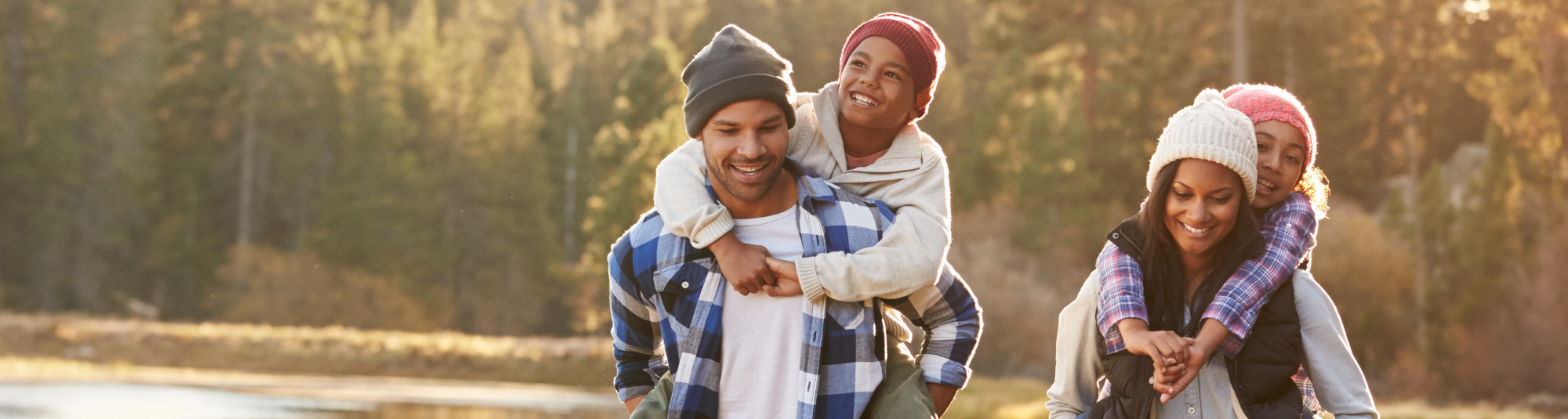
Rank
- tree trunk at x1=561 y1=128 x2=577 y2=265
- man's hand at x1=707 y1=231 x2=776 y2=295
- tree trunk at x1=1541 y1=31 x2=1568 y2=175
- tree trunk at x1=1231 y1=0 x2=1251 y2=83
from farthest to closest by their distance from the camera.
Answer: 1. tree trunk at x1=561 y1=128 x2=577 y2=265
2. tree trunk at x1=1231 y1=0 x2=1251 y2=83
3. tree trunk at x1=1541 y1=31 x2=1568 y2=175
4. man's hand at x1=707 y1=231 x2=776 y2=295

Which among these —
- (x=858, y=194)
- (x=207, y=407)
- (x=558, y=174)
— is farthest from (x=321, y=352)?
(x=858, y=194)

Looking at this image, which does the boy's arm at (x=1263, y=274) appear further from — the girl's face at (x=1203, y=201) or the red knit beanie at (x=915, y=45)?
the red knit beanie at (x=915, y=45)

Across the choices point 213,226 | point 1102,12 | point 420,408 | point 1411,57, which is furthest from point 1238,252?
point 213,226

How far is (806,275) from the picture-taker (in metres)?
2.85

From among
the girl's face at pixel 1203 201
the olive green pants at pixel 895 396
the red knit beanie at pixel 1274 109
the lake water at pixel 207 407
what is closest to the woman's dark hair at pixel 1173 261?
the girl's face at pixel 1203 201

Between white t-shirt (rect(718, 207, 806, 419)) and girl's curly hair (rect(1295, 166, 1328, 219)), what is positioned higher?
girl's curly hair (rect(1295, 166, 1328, 219))

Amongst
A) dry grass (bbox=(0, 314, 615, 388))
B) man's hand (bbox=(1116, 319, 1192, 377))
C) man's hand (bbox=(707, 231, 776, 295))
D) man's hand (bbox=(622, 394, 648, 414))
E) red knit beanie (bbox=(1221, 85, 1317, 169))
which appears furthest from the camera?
dry grass (bbox=(0, 314, 615, 388))

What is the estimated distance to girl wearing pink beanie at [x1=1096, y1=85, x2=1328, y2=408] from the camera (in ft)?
9.04

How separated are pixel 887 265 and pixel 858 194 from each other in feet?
1.06

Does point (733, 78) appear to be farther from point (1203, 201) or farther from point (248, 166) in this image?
point (248, 166)

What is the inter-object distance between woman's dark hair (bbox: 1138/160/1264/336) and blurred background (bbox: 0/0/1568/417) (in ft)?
57.9

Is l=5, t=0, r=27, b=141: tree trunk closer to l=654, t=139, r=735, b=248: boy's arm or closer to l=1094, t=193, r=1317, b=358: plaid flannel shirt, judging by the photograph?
l=654, t=139, r=735, b=248: boy's arm

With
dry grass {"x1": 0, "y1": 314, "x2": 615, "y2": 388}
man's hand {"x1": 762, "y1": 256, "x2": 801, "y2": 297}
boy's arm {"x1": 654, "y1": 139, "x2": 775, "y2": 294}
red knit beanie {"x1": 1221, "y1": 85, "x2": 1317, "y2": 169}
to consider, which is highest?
red knit beanie {"x1": 1221, "y1": 85, "x2": 1317, "y2": 169}

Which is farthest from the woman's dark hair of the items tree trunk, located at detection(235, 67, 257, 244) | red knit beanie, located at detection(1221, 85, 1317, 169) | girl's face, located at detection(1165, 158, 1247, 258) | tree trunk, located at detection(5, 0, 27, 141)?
tree trunk, located at detection(5, 0, 27, 141)
